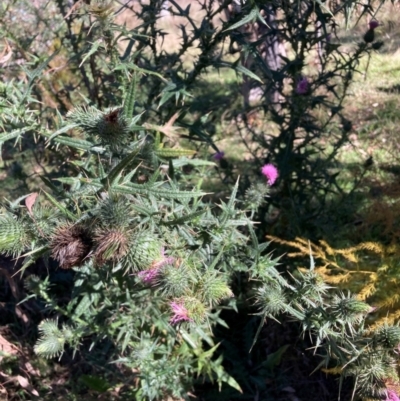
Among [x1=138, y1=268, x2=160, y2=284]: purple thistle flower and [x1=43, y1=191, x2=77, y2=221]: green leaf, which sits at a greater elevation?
[x1=43, y1=191, x2=77, y2=221]: green leaf

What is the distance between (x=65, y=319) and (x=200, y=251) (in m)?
1.36

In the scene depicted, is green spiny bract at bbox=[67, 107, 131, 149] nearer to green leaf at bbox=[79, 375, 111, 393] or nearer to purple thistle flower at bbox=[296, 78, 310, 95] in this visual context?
purple thistle flower at bbox=[296, 78, 310, 95]

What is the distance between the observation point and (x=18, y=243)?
4.60ft

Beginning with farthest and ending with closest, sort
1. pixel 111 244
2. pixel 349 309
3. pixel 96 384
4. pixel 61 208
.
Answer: pixel 96 384, pixel 349 309, pixel 61 208, pixel 111 244

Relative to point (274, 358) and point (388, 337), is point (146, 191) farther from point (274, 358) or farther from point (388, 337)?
point (274, 358)

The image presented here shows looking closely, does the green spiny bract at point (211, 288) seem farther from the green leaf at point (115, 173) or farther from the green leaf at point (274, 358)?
the green leaf at point (274, 358)

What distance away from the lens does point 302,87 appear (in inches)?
89.2

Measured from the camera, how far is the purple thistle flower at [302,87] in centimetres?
227

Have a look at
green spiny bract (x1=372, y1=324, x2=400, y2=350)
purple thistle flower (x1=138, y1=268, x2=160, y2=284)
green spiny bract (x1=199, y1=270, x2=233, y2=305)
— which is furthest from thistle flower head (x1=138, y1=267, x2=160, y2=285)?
green spiny bract (x1=372, y1=324, x2=400, y2=350)

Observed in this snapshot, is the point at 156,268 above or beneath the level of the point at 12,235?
beneath

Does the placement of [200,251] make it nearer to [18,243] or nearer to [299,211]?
[18,243]

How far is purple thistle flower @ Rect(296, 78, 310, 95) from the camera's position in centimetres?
227

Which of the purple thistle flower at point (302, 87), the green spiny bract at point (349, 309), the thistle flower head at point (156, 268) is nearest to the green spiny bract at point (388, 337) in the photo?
the green spiny bract at point (349, 309)

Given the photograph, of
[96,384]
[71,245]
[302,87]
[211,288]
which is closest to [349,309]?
[211,288]
